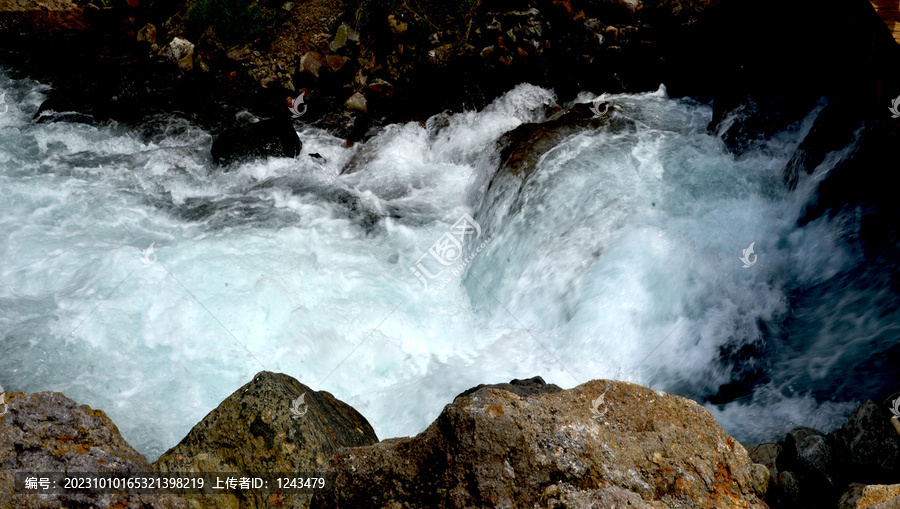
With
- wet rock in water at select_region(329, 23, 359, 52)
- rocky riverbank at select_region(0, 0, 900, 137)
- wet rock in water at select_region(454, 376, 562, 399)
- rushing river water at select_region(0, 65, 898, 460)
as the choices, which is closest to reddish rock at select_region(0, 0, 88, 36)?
rocky riverbank at select_region(0, 0, 900, 137)

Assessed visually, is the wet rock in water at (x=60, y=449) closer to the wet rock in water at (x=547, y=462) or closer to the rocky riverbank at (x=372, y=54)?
the wet rock in water at (x=547, y=462)

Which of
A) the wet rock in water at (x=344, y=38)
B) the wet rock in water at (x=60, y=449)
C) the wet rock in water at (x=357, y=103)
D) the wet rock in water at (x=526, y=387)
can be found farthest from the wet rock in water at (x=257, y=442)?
the wet rock in water at (x=344, y=38)

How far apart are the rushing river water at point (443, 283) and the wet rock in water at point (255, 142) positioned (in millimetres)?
316

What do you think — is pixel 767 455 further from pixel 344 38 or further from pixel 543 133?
pixel 344 38

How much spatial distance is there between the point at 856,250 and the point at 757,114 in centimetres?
195

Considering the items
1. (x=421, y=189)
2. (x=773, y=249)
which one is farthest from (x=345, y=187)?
(x=773, y=249)

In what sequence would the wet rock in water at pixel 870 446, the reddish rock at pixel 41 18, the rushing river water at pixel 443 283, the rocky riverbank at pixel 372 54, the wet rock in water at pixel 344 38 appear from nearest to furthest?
the wet rock in water at pixel 870 446 < the rushing river water at pixel 443 283 < the rocky riverbank at pixel 372 54 < the wet rock in water at pixel 344 38 < the reddish rock at pixel 41 18

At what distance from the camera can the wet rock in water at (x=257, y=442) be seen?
273 cm

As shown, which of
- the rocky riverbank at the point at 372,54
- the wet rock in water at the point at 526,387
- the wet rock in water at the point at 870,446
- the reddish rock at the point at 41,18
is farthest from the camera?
the reddish rock at the point at 41,18

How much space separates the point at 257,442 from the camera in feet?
9.24

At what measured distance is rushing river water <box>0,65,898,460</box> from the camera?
420 centimetres

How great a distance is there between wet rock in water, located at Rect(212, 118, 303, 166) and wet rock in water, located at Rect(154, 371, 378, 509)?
4.48m

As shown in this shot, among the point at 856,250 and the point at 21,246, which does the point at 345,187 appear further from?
the point at 856,250

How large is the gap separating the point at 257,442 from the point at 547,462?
4.96 ft
